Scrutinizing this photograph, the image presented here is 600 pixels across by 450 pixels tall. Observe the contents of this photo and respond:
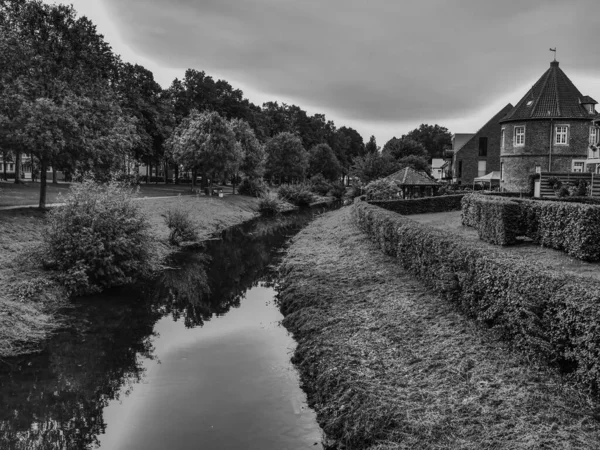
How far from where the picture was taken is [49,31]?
3155 cm

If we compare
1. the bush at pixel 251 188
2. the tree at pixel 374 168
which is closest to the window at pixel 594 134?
the tree at pixel 374 168

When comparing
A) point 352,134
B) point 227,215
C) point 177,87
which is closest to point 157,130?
point 177,87

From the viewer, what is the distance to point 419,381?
8.40 meters

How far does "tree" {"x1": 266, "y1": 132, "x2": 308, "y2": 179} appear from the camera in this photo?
3115 inches

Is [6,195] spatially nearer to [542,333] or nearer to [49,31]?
[49,31]

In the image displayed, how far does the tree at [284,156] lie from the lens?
7912 cm

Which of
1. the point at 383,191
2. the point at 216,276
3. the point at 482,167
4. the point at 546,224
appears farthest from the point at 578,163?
the point at 216,276

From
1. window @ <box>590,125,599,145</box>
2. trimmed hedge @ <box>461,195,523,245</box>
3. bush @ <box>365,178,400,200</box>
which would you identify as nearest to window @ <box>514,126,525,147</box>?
window @ <box>590,125,599,145</box>

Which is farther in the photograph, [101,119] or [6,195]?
[6,195]

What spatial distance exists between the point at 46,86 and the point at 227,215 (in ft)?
66.2

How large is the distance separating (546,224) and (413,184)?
29460 mm

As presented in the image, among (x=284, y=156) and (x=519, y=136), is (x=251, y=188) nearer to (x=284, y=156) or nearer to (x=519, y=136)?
(x=284, y=156)

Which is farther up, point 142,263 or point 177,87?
point 177,87

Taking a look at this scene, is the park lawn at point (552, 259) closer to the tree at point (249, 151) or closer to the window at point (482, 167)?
the tree at point (249, 151)
